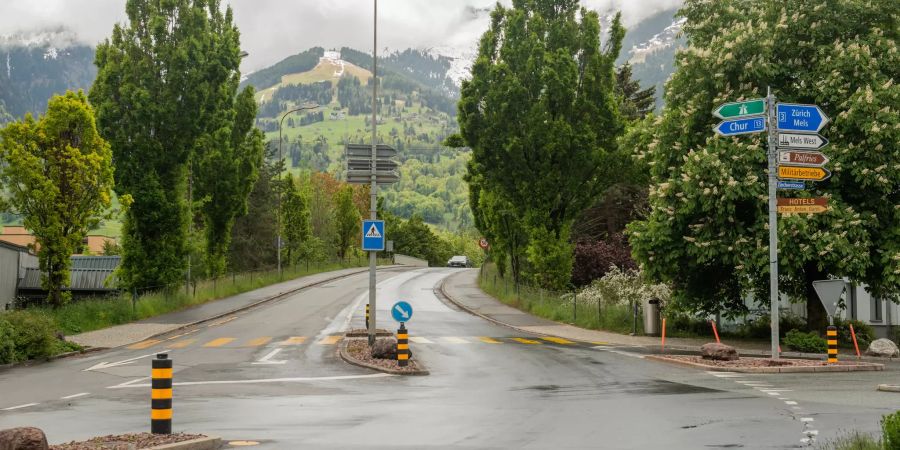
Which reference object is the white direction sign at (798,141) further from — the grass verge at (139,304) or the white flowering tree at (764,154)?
the grass verge at (139,304)

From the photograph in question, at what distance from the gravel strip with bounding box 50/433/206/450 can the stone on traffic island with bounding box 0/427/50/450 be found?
3.11ft

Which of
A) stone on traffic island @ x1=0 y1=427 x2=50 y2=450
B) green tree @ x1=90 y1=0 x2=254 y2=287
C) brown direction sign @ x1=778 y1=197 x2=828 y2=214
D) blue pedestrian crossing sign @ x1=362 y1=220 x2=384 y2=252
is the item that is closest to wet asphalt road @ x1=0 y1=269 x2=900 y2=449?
stone on traffic island @ x1=0 y1=427 x2=50 y2=450

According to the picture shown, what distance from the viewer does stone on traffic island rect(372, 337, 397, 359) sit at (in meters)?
21.0

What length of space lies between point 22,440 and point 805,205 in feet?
56.1

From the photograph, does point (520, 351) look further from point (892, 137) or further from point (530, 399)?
point (892, 137)

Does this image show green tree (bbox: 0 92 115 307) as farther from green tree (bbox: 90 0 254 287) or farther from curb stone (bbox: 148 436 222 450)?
curb stone (bbox: 148 436 222 450)

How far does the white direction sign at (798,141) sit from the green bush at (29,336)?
Result: 62.6 ft

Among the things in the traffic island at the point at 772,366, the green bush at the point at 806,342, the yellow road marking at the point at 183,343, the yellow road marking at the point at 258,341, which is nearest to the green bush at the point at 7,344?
the yellow road marking at the point at 183,343

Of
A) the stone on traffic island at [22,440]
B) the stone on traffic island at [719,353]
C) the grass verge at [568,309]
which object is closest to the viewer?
the stone on traffic island at [22,440]

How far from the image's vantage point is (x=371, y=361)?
20719mm

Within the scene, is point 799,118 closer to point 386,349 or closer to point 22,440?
point 386,349

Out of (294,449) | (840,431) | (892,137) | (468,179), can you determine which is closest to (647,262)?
(892,137)

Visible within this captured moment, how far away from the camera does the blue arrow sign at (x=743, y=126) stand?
20.0 metres

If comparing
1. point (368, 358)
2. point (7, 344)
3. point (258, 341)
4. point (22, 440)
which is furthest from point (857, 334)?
point (22, 440)
